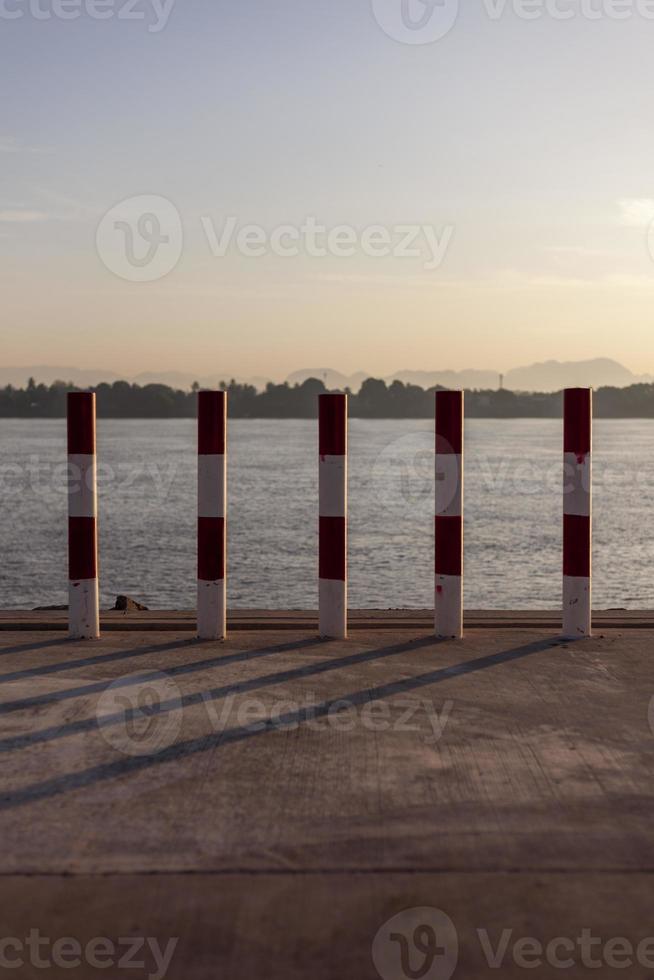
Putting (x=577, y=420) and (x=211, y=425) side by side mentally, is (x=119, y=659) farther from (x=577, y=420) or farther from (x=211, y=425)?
(x=577, y=420)

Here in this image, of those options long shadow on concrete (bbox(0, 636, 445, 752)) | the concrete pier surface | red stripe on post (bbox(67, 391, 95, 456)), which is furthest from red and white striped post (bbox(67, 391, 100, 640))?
long shadow on concrete (bbox(0, 636, 445, 752))

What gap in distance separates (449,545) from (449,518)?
13cm

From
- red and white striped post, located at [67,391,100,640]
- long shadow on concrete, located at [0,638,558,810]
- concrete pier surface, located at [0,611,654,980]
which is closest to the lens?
concrete pier surface, located at [0,611,654,980]

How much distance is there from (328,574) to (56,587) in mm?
13158

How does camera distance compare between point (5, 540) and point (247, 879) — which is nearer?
point (247, 879)

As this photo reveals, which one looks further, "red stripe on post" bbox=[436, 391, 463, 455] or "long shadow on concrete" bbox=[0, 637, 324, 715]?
"red stripe on post" bbox=[436, 391, 463, 455]

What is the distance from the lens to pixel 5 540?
24.0 meters

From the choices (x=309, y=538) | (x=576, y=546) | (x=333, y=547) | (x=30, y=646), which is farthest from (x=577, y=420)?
(x=309, y=538)

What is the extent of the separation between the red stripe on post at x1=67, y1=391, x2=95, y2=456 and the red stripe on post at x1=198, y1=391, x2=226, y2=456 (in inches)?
20.2

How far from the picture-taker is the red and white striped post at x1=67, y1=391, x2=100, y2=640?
5270mm

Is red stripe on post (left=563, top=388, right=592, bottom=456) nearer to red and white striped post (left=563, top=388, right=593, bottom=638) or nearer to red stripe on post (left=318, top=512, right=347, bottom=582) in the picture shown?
red and white striped post (left=563, top=388, right=593, bottom=638)

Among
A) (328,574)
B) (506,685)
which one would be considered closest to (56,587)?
(328,574)

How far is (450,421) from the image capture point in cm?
546

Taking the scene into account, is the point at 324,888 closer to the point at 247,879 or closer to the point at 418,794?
the point at 247,879
